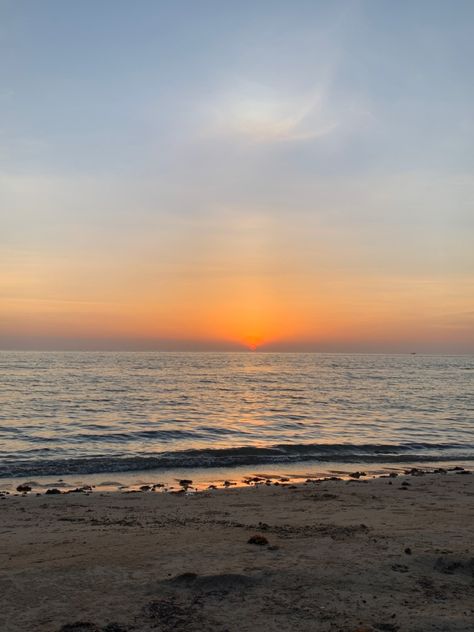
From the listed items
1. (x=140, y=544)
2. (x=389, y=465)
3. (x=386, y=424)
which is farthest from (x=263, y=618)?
(x=386, y=424)

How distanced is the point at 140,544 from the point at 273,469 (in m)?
11.0

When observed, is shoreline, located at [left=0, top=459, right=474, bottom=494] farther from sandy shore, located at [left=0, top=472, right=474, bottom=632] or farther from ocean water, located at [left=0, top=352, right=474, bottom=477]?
sandy shore, located at [left=0, top=472, right=474, bottom=632]

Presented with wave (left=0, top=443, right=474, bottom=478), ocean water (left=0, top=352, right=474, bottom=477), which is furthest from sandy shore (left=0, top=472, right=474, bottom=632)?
ocean water (left=0, top=352, right=474, bottom=477)

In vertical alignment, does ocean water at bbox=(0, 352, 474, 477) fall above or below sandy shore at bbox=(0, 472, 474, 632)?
below

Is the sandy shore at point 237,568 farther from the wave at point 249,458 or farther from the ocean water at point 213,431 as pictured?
the ocean water at point 213,431

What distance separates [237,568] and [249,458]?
44.7 feet

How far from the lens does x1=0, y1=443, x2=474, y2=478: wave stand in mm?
17703

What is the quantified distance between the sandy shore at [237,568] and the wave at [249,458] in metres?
6.08

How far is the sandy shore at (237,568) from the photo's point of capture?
5.56m

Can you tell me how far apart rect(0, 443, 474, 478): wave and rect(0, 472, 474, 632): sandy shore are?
19.9 ft

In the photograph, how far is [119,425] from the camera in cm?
2798

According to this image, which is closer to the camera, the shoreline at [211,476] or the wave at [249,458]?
the shoreline at [211,476]

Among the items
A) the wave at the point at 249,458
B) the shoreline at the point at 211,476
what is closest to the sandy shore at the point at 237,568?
the shoreline at the point at 211,476

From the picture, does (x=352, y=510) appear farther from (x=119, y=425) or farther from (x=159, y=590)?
(x=119, y=425)
